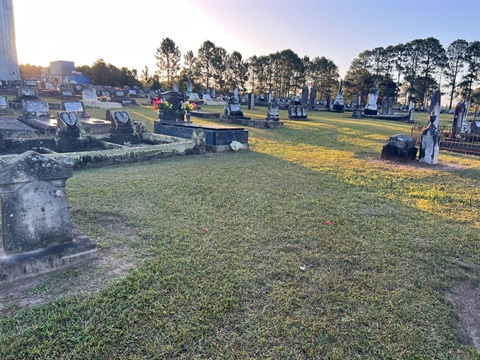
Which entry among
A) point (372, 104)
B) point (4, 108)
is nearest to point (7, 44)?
point (4, 108)

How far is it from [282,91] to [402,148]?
57.4 meters

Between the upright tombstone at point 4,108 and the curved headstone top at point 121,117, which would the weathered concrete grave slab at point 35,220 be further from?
the upright tombstone at point 4,108

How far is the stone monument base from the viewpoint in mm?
2844

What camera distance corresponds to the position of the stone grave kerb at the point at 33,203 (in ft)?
9.62

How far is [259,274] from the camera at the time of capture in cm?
302

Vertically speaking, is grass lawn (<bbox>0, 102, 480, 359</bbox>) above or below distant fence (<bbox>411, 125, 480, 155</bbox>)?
below

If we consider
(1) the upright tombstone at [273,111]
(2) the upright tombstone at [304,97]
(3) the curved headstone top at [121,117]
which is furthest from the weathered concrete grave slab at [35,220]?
(2) the upright tombstone at [304,97]

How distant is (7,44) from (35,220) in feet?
141

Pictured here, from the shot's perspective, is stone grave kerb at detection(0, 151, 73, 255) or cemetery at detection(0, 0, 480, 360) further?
stone grave kerb at detection(0, 151, 73, 255)

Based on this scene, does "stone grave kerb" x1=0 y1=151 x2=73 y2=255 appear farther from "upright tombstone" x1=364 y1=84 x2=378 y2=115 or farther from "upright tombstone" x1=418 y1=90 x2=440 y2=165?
"upright tombstone" x1=364 y1=84 x2=378 y2=115

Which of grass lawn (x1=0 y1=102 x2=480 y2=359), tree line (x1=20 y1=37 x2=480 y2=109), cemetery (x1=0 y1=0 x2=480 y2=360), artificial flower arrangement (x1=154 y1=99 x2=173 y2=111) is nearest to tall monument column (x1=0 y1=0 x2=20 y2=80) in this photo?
tree line (x1=20 y1=37 x2=480 y2=109)

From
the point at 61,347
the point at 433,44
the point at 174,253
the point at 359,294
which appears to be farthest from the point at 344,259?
the point at 433,44

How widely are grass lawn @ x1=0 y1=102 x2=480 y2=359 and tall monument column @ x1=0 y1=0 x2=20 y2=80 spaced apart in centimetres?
3938

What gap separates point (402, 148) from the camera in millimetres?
8781
